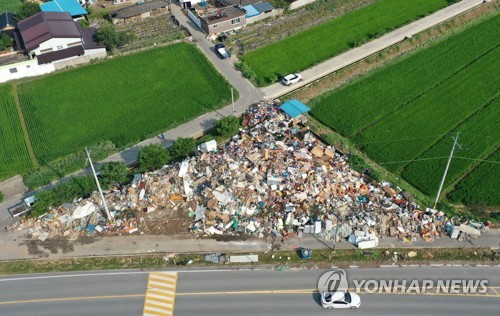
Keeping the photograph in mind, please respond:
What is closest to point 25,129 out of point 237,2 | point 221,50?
point 221,50

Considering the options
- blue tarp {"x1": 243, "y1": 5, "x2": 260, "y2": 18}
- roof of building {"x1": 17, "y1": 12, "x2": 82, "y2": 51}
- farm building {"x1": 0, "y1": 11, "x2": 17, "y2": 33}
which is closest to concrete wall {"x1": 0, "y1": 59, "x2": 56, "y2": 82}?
roof of building {"x1": 17, "y1": 12, "x2": 82, "y2": 51}

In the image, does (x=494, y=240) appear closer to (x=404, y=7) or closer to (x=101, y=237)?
(x=101, y=237)

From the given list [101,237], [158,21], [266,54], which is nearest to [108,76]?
[158,21]

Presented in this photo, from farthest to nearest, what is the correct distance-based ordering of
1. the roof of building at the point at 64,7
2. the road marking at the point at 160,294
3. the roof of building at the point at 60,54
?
the roof of building at the point at 64,7 → the roof of building at the point at 60,54 → the road marking at the point at 160,294

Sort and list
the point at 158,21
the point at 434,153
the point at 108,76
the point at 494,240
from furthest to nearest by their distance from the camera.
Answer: the point at 158,21
the point at 108,76
the point at 434,153
the point at 494,240

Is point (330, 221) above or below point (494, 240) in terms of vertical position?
above

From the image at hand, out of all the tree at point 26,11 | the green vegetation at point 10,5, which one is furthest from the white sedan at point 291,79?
the green vegetation at point 10,5

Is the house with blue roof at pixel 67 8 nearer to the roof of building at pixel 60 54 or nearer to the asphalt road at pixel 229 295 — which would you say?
the roof of building at pixel 60 54

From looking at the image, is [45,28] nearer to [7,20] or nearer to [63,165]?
[7,20]
